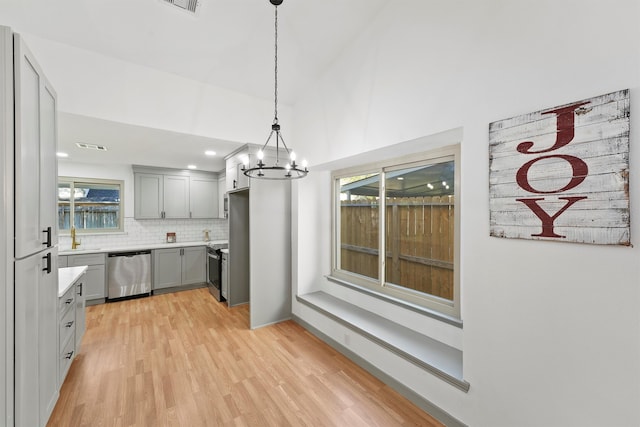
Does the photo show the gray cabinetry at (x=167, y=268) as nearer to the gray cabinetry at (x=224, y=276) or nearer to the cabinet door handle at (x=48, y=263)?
the gray cabinetry at (x=224, y=276)

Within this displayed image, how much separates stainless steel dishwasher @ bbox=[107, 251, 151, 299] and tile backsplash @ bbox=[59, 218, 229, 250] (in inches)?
24.7

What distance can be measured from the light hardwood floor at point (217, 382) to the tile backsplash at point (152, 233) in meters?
1.89

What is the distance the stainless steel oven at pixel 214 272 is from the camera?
14.5 ft

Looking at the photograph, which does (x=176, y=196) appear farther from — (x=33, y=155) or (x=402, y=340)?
(x=402, y=340)

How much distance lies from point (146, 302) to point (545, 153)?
5.41 metres

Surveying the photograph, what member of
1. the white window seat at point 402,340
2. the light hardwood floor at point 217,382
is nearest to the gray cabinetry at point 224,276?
the light hardwood floor at point 217,382

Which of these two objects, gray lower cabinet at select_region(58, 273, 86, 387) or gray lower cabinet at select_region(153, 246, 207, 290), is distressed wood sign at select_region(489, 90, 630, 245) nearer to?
gray lower cabinet at select_region(58, 273, 86, 387)

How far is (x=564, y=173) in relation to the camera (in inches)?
50.9

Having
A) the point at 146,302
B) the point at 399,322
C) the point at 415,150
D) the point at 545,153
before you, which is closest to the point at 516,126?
the point at 545,153

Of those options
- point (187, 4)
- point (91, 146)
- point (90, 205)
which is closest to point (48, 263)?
point (187, 4)

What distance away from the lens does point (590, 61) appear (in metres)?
1.22

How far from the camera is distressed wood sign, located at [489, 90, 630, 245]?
115 centimetres

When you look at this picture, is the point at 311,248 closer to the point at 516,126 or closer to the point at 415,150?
the point at 415,150

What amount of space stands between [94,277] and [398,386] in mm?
4774
